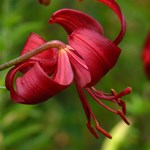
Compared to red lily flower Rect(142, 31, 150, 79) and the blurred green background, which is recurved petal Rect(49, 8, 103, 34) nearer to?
the blurred green background

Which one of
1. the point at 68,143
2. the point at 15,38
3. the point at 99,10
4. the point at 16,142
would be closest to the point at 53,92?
the point at 15,38

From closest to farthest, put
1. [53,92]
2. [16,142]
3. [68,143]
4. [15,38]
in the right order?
1. [53,92]
2. [15,38]
3. [16,142]
4. [68,143]

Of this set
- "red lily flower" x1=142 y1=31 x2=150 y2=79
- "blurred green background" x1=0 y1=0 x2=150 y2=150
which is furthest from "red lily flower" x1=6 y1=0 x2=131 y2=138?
"red lily flower" x1=142 y1=31 x2=150 y2=79

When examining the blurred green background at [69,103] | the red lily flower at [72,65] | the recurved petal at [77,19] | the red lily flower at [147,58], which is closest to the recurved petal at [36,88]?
the red lily flower at [72,65]

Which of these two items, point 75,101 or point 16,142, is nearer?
point 16,142

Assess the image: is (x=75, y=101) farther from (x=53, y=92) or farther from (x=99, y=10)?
(x=53, y=92)

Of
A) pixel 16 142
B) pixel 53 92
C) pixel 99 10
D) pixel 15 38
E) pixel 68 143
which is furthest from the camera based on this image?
pixel 99 10
